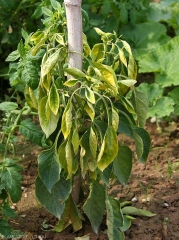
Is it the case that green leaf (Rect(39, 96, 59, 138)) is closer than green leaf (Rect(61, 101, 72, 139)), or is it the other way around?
green leaf (Rect(61, 101, 72, 139))

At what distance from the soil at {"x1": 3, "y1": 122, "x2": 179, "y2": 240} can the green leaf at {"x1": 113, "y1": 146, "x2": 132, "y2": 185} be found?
471mm

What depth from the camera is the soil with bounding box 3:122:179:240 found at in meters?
2.97

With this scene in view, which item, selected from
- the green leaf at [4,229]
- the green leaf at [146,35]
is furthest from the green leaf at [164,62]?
the green leaf at [4,229]

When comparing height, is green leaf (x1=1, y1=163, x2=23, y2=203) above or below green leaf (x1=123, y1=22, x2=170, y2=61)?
below

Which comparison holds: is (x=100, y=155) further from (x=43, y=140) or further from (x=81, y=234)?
(x=81, y=234)

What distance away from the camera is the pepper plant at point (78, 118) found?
243 centimetres

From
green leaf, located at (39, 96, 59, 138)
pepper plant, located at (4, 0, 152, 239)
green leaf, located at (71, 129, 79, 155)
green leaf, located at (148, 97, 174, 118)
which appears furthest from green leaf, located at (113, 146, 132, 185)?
green leaf, located at (148, 97, 174, 118)

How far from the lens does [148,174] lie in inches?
137

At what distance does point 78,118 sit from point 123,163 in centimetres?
33

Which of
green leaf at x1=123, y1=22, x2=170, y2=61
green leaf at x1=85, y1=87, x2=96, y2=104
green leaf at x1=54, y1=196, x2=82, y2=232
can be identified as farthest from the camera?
green leaf at x1=123, y1=22, x2=170, y2=61

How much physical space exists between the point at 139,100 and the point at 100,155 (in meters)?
0.45

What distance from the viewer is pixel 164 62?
159 inches

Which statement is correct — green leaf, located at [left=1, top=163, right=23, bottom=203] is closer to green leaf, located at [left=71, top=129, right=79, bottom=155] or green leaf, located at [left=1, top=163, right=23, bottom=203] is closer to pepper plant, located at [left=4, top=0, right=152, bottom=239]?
pepper plant, located at [left=4, top=0, right=152, bottom=239]

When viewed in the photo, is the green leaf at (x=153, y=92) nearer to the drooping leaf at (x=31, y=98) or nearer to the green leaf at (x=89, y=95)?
the drooping leaf at (x=31, y=98)
